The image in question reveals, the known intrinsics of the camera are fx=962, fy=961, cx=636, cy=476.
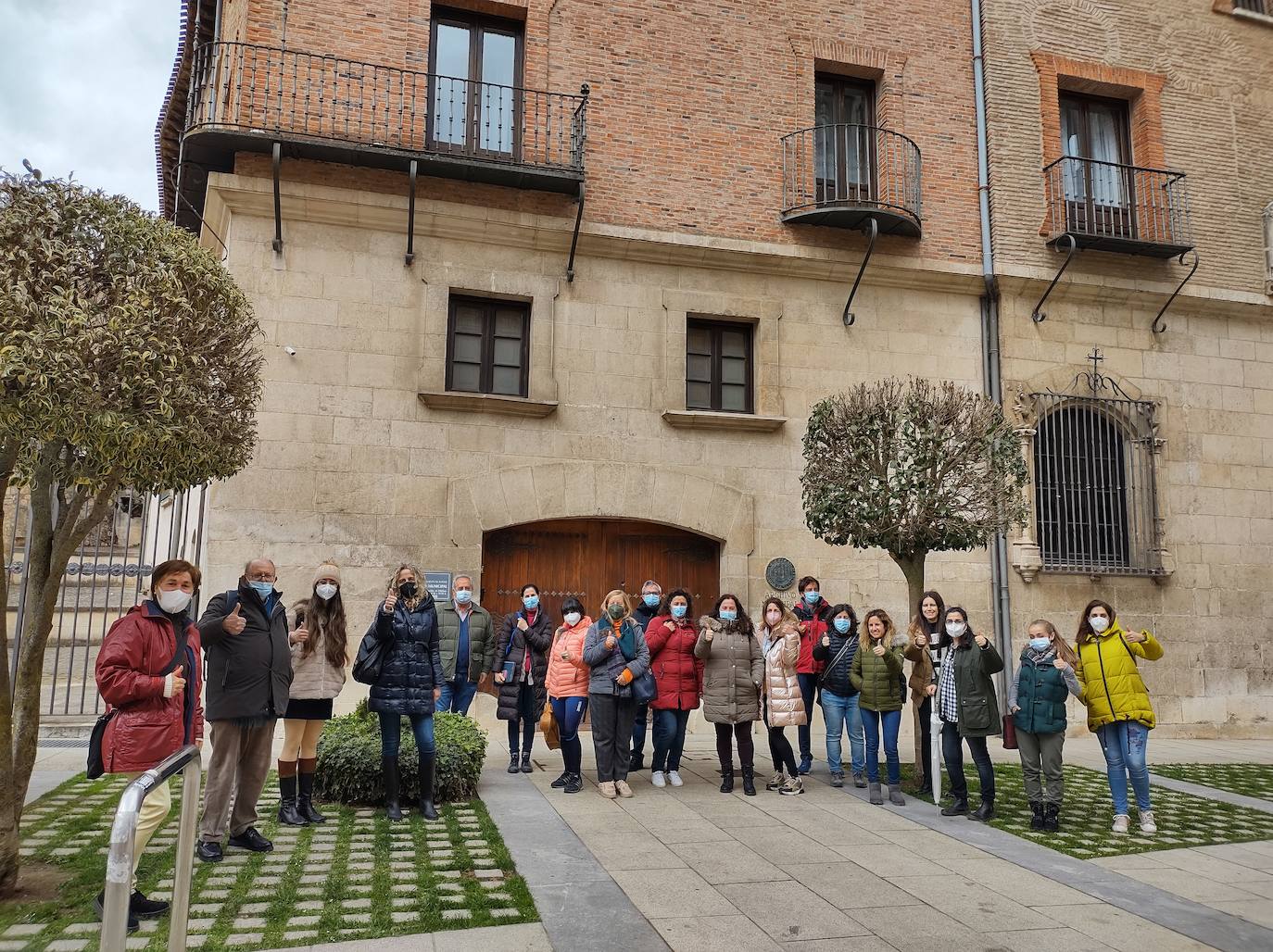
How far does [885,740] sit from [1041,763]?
4.26ft

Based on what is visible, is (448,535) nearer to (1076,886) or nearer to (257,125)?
(257,125)

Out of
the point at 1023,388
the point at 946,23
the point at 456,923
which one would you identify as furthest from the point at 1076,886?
the point at 946,23

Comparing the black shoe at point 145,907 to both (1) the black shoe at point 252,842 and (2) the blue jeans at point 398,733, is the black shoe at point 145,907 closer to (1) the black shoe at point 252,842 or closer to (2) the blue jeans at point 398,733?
(1) the black shoe at point 252,842

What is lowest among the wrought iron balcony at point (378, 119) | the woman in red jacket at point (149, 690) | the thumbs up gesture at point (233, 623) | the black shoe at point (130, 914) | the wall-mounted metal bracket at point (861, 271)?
the black shoe at point (130, 914)

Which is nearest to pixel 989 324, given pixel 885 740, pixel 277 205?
pixel 885 740

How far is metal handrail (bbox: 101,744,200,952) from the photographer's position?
284cm

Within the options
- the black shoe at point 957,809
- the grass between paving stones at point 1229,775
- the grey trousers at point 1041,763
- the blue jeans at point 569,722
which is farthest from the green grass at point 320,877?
the grass between paving stones at point 1229,775

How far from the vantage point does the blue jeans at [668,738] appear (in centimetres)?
895

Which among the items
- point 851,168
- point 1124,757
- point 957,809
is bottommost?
point 957,809

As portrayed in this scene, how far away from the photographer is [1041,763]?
7.61 meters

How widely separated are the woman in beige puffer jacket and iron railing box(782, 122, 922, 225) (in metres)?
6.66

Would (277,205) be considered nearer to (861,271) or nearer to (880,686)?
Answer: (861,271)

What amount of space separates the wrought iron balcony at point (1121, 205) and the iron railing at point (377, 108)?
23.9 ft

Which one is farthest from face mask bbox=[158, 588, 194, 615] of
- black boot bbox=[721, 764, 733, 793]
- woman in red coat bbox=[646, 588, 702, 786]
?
black boot bbox=[721, 764, 733, 793]
